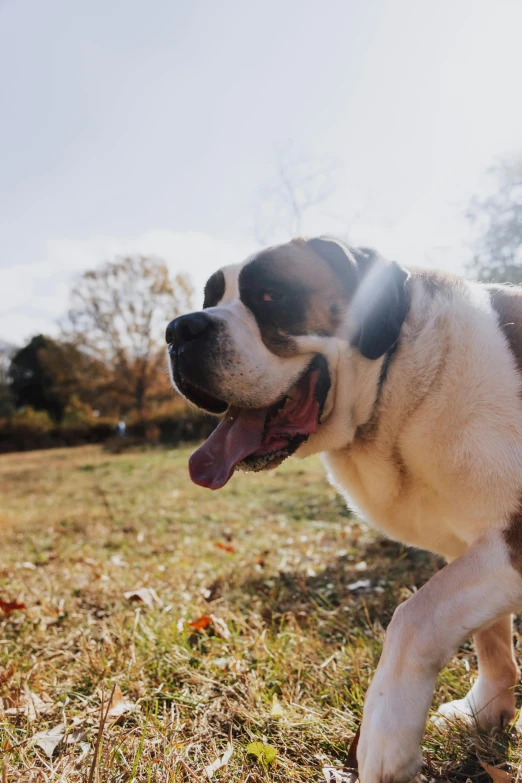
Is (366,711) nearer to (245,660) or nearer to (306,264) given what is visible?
(245,660)

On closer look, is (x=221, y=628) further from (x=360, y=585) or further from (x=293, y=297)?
(x=293, y=297)

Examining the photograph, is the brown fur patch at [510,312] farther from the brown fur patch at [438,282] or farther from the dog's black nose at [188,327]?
the dog's black nose at [188,327]

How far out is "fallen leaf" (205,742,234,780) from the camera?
1.73 meters

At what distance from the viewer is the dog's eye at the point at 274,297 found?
7.51 ft

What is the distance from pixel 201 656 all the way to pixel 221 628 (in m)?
0.27

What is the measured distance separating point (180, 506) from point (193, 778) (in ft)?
22.4

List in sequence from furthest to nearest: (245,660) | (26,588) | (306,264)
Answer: (26,588)
(245,660)
(306,264)

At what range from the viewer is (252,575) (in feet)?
13.3

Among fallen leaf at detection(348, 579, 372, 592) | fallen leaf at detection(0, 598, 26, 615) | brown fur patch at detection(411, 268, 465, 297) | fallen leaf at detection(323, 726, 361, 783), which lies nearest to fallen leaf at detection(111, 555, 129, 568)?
fallen leaf at detection(0, 598, 26, 615)

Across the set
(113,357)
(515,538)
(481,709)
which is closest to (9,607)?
(481,709)

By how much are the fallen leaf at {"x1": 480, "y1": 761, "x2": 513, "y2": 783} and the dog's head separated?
1.14 m

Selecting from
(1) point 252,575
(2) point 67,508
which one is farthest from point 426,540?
(2) point 67,508

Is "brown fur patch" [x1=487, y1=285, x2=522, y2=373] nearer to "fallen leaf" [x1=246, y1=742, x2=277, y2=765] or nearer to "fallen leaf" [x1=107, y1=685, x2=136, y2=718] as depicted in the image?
"fallen leaf" [x1=246, y1=742, x2=277, y2=765]

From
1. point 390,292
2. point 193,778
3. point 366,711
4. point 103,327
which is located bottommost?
point 103,327
